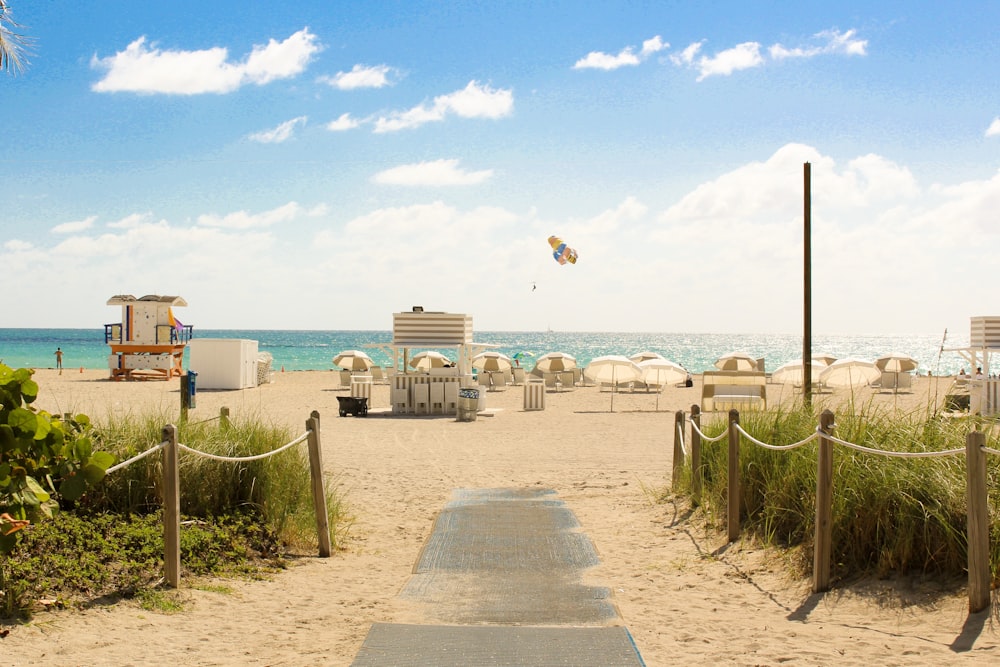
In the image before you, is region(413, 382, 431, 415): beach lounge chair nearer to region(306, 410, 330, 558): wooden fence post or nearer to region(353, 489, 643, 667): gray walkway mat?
region(353, 489, 643, 667): gray walkway mat

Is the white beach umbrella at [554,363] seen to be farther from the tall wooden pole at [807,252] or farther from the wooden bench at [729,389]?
the tall wooden pole at [807,252]

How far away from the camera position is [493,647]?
4375 millimetres

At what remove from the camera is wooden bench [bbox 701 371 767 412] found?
72.8ft

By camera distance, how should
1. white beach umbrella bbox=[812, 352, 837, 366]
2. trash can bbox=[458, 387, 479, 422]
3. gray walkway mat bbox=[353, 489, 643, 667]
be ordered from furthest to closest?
white beach umbrella bbox=[812, 352, 837, 366] → trash can bbox=[458, 387, 479, 422] → gray walkway mat bbox=[353, 489, 643, 667]

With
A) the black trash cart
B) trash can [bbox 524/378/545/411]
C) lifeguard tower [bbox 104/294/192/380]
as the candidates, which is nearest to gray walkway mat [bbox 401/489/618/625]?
the black trash cart

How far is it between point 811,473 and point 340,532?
4046 mm

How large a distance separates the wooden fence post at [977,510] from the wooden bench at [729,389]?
52.6ft

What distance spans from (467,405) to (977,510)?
51.4 feet

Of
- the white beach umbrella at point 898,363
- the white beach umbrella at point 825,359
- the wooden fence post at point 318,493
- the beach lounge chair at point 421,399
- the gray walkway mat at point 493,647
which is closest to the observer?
the gray walkway mat at point 493,647

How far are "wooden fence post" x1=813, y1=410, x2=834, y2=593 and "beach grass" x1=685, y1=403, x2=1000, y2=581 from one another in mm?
231

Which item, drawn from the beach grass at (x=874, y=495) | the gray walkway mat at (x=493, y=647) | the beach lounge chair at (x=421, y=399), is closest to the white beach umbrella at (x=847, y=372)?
the beach lounge chair at (x=421, y=399)

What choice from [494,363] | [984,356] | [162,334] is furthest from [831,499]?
[162,334]

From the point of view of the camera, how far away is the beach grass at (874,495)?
5387 millimetres

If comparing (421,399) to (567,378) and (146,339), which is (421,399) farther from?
(146,339)
